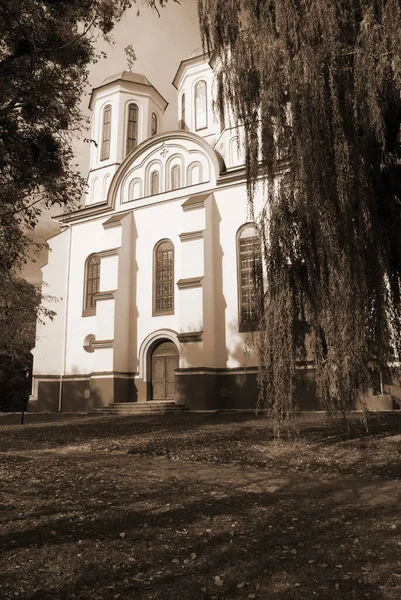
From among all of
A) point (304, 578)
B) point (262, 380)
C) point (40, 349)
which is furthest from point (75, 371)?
point (304, 578)

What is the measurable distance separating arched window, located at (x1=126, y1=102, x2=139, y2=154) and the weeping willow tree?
18.4 meters

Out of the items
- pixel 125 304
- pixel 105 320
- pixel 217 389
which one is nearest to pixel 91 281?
pixel 125 304

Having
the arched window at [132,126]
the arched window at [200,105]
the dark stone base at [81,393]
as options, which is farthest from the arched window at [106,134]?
the dark stone base at [81,393]

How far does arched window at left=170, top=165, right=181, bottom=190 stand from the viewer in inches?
913

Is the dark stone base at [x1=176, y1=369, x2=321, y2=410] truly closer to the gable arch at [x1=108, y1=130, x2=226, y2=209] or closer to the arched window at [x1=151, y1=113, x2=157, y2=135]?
the gable arch at [x1=108, y1=130, x2=226, y2=209]

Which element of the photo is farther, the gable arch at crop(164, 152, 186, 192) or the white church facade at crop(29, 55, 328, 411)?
the gable arch at crop(164, 152, 186, 192)

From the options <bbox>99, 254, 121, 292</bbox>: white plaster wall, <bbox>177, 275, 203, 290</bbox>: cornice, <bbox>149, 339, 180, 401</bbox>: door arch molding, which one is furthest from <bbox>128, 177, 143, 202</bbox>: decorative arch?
<bbox>149, 339, 180, 401</bbox>: door arch molding

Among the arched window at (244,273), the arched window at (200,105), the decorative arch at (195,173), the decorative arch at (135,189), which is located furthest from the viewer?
the arched window at (200,105)

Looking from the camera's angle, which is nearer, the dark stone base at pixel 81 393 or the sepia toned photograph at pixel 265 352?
the sepia toned photograph at pixel 265 352

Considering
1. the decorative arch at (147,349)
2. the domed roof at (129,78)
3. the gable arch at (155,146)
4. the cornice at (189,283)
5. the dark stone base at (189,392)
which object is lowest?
the dark stone base at (189,392)

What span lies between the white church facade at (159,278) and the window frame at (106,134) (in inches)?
5.6

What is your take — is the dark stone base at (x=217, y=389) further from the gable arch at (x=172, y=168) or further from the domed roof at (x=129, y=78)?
the domed roof at (x=129, y=78)

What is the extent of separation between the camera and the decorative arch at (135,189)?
23953 millimetres

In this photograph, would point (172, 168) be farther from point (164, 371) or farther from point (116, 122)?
point (164, 371)
